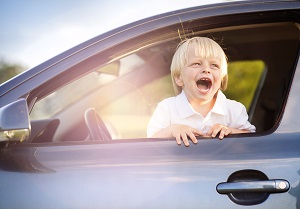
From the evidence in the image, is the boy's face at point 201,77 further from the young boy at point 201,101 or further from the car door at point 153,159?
the car door at point 153,159

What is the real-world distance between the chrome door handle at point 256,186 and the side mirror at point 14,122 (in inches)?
29.1

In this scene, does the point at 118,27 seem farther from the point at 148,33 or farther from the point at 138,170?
the point at 138,170

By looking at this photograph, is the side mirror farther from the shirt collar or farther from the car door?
the shirt collar

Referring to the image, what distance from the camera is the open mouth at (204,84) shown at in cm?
210

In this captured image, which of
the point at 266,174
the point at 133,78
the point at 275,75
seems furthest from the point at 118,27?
the point at 275,75

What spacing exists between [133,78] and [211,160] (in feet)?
5.30

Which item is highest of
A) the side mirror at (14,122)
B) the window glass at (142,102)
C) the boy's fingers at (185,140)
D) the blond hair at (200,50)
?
the window glass at (142,102)

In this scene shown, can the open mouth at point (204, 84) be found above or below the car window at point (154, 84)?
below

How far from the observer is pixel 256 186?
1.62 meters

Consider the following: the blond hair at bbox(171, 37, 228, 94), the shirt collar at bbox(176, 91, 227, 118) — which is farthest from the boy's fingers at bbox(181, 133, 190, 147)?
the blond hair at bbox(171, 37, 228, 94)

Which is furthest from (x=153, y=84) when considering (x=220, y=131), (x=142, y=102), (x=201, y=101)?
(x=220, y=131)

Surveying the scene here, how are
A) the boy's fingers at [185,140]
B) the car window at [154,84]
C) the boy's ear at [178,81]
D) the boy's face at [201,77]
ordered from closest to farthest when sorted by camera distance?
the boy's fingers at [185,140]
the boy's face at [201,77]
the boy's ear at [178,81]
the car window at [154,84]

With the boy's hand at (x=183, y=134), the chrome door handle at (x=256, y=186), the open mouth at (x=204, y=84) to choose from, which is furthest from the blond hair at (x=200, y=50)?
the chrome door handle at (x=256, y=186)

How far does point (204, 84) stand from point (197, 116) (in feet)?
0.51
